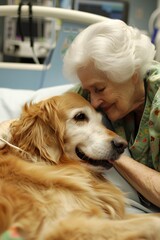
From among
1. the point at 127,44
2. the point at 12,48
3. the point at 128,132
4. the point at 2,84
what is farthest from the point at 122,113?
the point at 12,48

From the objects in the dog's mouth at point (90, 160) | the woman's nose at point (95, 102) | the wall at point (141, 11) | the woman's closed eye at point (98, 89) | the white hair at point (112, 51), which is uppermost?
the white hair at point (112, 51)

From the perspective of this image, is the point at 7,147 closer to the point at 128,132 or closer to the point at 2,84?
the point at 128,132

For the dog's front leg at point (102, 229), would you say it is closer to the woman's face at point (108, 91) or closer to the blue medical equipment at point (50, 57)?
the woman's face at point (108, 91)

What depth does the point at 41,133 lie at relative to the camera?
1.44 meters

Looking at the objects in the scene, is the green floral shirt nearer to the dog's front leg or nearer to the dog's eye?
the dog's eye

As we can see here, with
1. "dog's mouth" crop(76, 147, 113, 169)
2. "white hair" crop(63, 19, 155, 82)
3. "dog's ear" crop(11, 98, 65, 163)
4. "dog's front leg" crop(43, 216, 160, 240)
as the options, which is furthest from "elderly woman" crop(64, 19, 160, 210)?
"dog's front leg" crop(43, 216, 160, 240)

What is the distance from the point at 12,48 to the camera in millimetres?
4496

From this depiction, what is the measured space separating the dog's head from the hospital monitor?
341cm

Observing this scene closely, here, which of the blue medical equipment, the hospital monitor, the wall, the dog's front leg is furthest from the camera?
the wall

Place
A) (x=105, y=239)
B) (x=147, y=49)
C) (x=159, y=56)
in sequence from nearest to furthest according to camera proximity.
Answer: (x=105, y=239), (x=147, y=49), (x=159, y=56)

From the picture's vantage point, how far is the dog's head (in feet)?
4.68

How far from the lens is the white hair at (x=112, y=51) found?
159cm

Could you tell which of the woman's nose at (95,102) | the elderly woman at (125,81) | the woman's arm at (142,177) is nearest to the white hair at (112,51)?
the elderly woman at (125,81)

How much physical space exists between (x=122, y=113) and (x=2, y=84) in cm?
136
